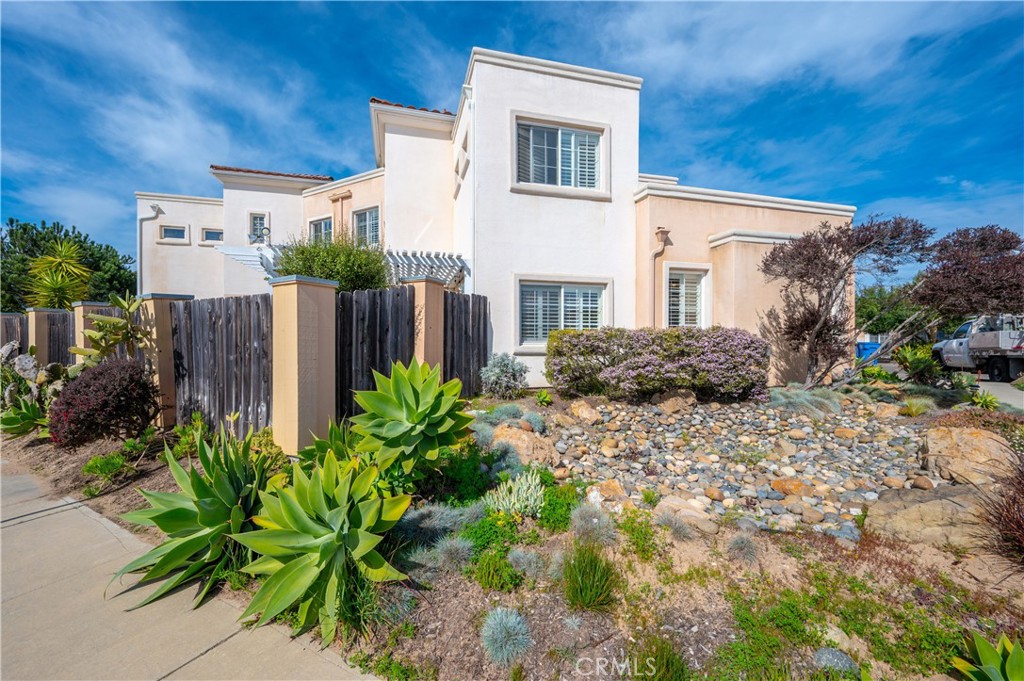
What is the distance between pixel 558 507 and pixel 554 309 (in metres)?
6.63

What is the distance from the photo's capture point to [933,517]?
13.6 ft

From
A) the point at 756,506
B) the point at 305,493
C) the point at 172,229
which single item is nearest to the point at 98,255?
the point at 172,229

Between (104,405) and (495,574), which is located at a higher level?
(104,405)

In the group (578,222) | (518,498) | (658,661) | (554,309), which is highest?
(578,222)

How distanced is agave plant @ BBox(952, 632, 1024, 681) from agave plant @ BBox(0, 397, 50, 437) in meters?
11.8

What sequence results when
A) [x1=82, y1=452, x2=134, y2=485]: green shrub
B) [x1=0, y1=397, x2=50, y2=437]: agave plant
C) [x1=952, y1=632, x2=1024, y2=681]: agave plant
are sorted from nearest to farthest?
[x1=952, y1=632, x2=1024, y2=681]: agave plant
[x1=82, y1=452, x2=134, y2=485]: green shrub
[x1=0, y1=397, x2=50, y2=437]: agave plant

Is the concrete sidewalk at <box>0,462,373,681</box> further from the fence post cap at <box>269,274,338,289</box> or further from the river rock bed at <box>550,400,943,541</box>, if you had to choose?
the river rock bed at <box>550,400,943,541</box>

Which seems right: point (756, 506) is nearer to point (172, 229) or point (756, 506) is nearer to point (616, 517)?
point (616, 517)

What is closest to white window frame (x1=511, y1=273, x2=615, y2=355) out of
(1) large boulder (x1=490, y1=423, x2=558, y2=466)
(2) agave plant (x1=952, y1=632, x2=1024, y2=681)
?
(1) large boulder (x1=490, y1=423, x2=558, y2=466)

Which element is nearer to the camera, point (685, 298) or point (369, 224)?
point (685, 298)

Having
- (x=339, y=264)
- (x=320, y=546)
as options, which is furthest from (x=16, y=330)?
(x=320, y=546)

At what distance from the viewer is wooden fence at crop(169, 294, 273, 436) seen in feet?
19.7

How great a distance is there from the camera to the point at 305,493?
319 cm

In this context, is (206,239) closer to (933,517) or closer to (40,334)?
(40,334)
